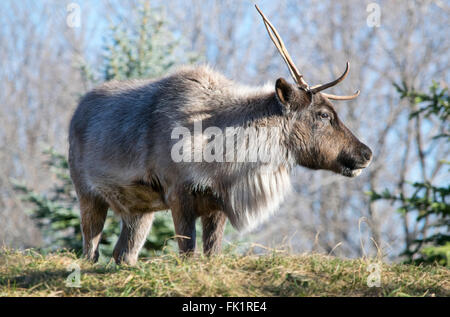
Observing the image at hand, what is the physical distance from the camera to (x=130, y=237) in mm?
6754

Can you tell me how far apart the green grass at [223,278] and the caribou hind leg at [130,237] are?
1.84 meters

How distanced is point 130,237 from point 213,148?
74.4 inches

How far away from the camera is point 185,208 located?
5.45 meters

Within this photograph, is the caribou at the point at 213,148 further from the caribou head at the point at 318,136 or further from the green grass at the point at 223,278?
the green grass at the point at 223,278

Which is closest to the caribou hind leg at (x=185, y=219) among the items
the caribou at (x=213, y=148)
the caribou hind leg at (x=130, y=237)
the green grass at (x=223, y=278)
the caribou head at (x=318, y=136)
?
the caribou at (x=213, y=148)

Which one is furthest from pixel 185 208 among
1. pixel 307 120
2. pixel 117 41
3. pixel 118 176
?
pixel 117 41

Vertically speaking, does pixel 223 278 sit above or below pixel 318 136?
below

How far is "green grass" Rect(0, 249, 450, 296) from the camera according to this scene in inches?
153

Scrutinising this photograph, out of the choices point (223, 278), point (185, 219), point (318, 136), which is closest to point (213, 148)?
point (185, 219)

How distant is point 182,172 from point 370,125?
1527 cm

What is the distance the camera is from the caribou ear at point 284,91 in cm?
561

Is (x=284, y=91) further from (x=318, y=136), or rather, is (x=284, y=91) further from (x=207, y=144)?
(x=207, y=144)
